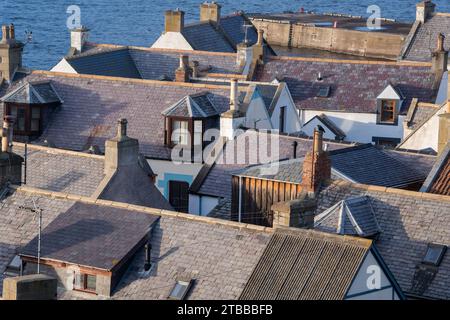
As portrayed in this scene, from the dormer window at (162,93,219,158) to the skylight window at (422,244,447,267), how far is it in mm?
19923

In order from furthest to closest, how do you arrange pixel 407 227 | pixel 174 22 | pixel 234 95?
pixel 174 22, pixel 234 95, pixel 407 227

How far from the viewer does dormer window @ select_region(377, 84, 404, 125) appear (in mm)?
83938

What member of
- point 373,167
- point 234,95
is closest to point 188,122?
point 234,95

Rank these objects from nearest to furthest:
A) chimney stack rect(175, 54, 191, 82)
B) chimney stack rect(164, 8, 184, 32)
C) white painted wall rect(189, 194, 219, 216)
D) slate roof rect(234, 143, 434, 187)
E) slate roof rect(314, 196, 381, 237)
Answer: slate roof rect(314, 196, 381, 237) < slate roof rect(234, 143, 434, 187) < white painted wall rect(189, 194, 219, 216) < chimney stack rect(175, 54, 191, 82) < chimney stack rect(164, 8, 184, 32)

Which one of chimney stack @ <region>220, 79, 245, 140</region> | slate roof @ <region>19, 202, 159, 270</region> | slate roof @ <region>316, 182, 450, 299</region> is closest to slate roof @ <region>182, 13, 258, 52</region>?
chimney stack @ <region>220, 79, 245, 140</region>

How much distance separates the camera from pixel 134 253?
161 feet

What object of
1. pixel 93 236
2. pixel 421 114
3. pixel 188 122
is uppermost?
pixel 93 236

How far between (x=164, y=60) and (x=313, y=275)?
145 feet

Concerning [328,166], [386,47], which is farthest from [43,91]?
[386,47]

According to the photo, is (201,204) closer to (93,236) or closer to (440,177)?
(440,177)

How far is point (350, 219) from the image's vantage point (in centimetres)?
5362

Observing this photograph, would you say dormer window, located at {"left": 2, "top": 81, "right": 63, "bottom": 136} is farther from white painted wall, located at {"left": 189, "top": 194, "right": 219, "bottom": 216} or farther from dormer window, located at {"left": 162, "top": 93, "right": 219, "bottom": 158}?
white painted wall, located at {"left": 189, "top": 194, "right": 219, "bottom": 216}

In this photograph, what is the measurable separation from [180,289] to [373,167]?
15.5 m
